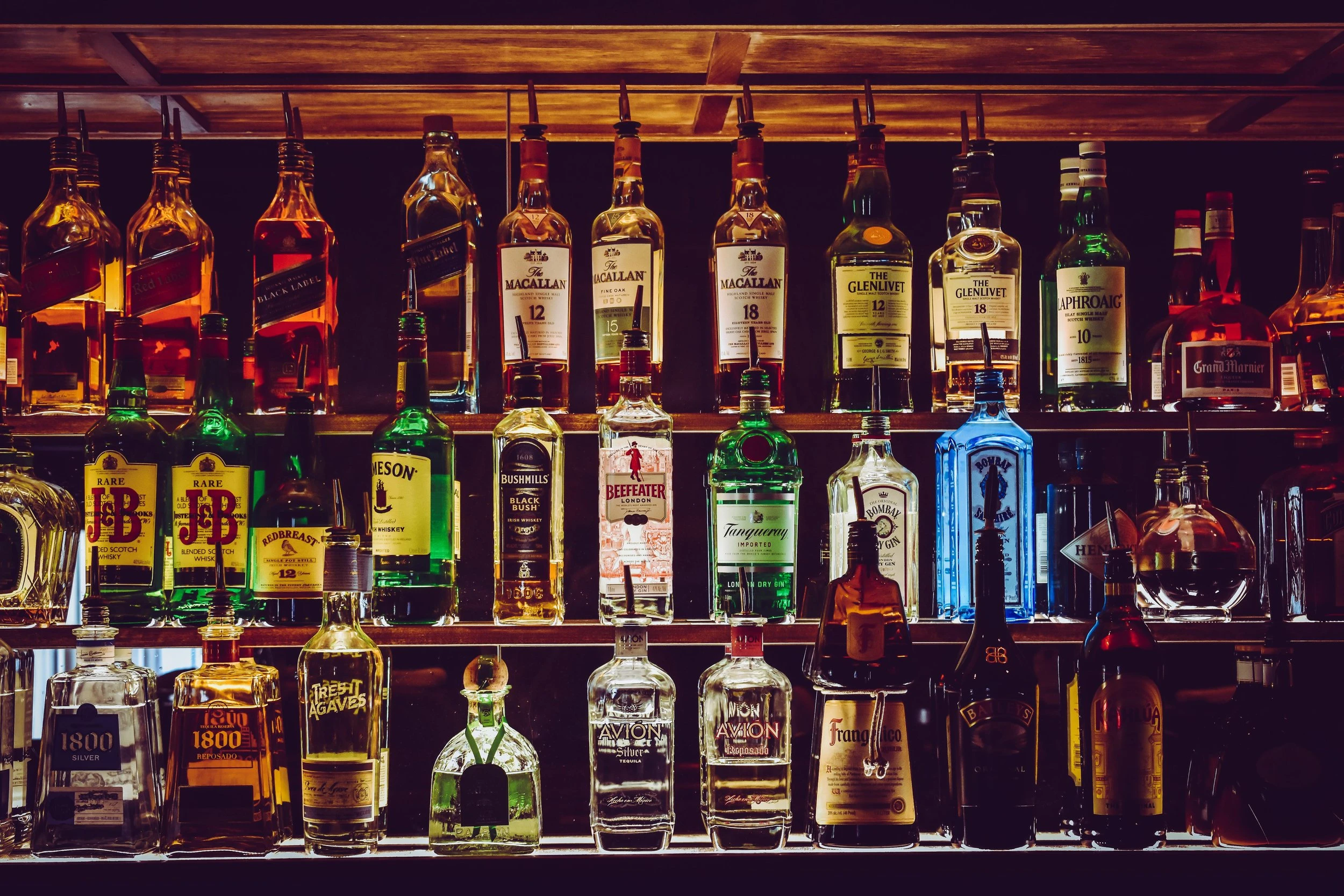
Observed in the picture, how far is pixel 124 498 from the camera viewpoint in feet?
5.90

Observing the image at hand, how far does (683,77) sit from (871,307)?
1.58 ft

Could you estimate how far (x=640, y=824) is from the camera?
68.6 inches

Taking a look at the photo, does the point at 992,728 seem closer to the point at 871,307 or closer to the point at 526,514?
the point at 871,307

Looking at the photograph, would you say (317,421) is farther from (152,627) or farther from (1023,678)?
(1023,678)

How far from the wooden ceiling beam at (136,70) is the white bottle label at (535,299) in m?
0.62

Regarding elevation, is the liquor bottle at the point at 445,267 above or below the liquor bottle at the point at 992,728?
above

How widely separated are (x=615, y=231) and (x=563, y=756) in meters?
0.87

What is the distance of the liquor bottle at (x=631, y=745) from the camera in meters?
1.74

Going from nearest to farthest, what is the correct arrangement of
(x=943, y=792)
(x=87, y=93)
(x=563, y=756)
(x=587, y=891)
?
(x=587, y=891) → (x=943, y=792) → (x=87, y=93) → (x=563, y=756)

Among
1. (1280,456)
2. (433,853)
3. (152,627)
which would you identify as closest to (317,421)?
(152,627)

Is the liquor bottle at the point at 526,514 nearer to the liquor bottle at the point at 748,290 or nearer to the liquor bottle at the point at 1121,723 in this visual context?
the liquor bottle at the point at 748,290

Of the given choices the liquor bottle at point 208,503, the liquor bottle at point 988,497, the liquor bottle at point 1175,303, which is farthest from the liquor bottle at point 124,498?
the liquor bottle at point 1175,303

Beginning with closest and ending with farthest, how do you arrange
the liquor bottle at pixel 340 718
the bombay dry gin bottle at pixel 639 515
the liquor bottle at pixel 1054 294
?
the liquor bottle at pixel 340 718 < the bombay dry gin bottle at pixel 639 515 < the liquor bottle at pixel 1054 294

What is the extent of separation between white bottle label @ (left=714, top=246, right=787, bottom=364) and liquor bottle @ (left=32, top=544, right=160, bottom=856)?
97cm
